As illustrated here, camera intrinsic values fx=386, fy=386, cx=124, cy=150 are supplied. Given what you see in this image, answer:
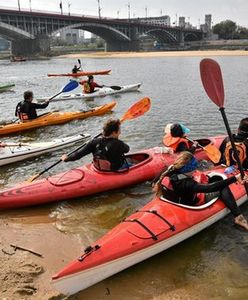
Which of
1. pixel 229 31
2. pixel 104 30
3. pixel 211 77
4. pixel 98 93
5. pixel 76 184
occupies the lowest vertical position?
pixel 98 93

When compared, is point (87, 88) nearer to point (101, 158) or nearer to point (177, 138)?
point (177, 138)

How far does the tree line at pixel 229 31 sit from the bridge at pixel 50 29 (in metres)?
27.3

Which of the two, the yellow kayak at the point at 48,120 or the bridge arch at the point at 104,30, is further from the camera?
the bridge arch at the point at 104,30

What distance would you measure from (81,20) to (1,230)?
229 feet

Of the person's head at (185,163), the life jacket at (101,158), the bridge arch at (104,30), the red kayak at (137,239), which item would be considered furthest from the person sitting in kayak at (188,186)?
the bridge arch at (104,30)

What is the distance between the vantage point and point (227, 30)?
111500mm

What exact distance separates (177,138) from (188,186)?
2.30 m

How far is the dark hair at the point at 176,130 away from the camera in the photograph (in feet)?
22.6

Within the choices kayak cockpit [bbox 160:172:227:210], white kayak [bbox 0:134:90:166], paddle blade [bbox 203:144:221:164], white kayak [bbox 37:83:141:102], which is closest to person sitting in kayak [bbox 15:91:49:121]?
white kayak [bbox 0:134:90:166]

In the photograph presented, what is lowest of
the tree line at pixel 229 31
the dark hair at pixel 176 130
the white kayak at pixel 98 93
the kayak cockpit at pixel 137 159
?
the white kayak at pixel 98 93

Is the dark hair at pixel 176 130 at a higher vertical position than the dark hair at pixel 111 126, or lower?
lower

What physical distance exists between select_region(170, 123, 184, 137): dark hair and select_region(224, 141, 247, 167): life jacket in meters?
0.91

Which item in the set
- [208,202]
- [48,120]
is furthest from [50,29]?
[208,202]

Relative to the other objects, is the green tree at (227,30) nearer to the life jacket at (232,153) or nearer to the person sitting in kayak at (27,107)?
the person sitting in kayak at (27,107)
